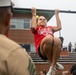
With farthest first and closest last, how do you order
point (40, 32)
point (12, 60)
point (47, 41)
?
point (40, 32) < point (47, 41) < point (12, 60)

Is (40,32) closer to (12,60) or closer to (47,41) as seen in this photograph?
(47,41)

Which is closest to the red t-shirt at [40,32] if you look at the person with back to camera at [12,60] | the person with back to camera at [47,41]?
the person with back to camera at [47,41]

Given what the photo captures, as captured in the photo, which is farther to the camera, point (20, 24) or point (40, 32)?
point (20, 24)

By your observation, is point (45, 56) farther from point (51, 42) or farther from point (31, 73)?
point (31, 73)

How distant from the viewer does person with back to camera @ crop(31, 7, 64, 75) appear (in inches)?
146

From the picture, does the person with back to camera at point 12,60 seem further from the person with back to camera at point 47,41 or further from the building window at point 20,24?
the building window at point 20,24

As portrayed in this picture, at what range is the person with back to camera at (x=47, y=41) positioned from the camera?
146 inches

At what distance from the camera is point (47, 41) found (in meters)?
3.69

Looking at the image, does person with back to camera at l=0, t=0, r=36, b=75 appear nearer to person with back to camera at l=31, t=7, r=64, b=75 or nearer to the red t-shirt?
person with back to camera at l=31, t=7, r=64, b=75

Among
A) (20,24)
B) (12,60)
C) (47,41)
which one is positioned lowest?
(20,24)

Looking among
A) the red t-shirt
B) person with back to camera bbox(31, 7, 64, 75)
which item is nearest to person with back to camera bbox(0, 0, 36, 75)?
person with back to camera bbox(31, 7, 64, 75)

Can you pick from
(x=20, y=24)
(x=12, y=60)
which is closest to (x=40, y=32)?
(x=12, y=60)

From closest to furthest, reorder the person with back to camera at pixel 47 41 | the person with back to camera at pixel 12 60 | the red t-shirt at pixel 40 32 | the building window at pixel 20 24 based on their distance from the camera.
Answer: the person with back to camera at pixel 12 60 < the person with back to camera at pixel 47 41 < the red t-shirt at pixel 40 32 < the building window at pixel 20 24

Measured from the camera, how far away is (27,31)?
2378 centimetres
